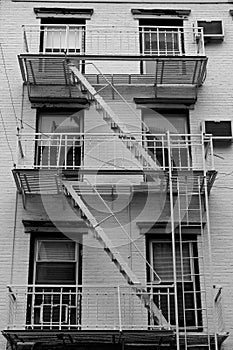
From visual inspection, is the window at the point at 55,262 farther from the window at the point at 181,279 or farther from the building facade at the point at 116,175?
the window at the point at 181,279

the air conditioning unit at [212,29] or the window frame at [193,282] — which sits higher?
the air conditioning unit at [212,29]

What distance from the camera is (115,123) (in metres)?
13.9

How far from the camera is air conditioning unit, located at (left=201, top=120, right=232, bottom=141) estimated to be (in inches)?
575

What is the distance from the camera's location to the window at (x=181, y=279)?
1284cm

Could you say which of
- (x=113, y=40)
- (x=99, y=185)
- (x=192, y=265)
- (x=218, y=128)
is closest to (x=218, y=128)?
Result: (x=218, y=128)

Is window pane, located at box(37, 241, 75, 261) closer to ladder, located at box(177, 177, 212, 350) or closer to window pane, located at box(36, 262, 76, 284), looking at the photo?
window pane, located at box(36, 262, 76, 284)

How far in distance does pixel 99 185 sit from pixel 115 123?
1.43 metres

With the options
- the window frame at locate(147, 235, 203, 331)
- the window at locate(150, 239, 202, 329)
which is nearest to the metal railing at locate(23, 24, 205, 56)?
the window frame at locate(147, 235, 203, 331)

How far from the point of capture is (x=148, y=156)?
43.8ft

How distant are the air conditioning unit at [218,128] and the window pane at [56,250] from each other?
406 centimetres

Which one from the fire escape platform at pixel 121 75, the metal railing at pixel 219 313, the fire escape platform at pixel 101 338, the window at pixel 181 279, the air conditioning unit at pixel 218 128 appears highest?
the fire escape platform at pixel 121 75

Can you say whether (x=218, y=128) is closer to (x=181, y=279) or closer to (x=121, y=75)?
(x=121, y=75)

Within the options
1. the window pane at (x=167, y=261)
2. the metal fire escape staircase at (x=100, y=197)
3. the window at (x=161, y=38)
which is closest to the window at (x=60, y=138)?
the metal fire escape staircase at (x=100, y=197)

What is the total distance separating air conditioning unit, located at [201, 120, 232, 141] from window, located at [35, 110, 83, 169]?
2.89 metres
